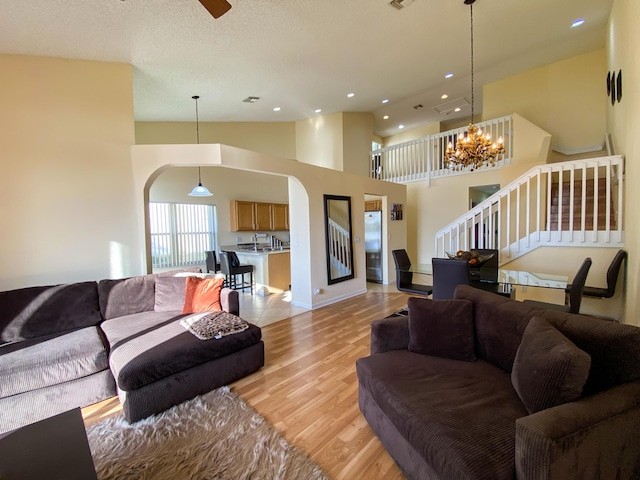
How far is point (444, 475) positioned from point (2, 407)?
2.81 metres

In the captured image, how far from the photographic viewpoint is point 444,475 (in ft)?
3.78

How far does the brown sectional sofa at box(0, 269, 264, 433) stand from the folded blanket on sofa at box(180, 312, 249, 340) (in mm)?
54

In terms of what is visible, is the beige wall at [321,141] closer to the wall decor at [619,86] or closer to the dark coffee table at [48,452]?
the wall decor at [619,86]

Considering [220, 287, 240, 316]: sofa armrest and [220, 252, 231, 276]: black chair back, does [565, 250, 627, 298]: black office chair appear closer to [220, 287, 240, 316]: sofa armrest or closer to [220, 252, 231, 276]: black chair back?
[220, 287, 240, 316]: sofa armrest

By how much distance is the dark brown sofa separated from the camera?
3.41 ft

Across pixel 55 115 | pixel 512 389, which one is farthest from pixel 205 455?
pixel 55 115

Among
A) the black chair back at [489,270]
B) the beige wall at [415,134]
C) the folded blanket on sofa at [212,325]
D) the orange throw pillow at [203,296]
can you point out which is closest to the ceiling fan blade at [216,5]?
the orange throw pillow at [203,296]

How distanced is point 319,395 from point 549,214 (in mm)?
4278

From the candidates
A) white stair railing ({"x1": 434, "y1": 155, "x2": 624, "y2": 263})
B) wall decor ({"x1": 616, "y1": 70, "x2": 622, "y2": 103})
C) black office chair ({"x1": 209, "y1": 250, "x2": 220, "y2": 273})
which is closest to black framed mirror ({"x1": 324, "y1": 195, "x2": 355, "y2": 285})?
white stair railing ({"x1": 434, "y1": 155, "x2": 624, "y2": 263})

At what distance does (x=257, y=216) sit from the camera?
284 inches

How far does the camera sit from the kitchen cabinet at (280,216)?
7656 mm

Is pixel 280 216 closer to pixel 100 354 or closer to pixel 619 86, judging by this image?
pixel 100 354

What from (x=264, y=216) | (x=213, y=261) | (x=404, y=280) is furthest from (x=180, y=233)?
(x=404, y=280)

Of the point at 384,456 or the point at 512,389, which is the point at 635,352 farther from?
the point at 384,456
